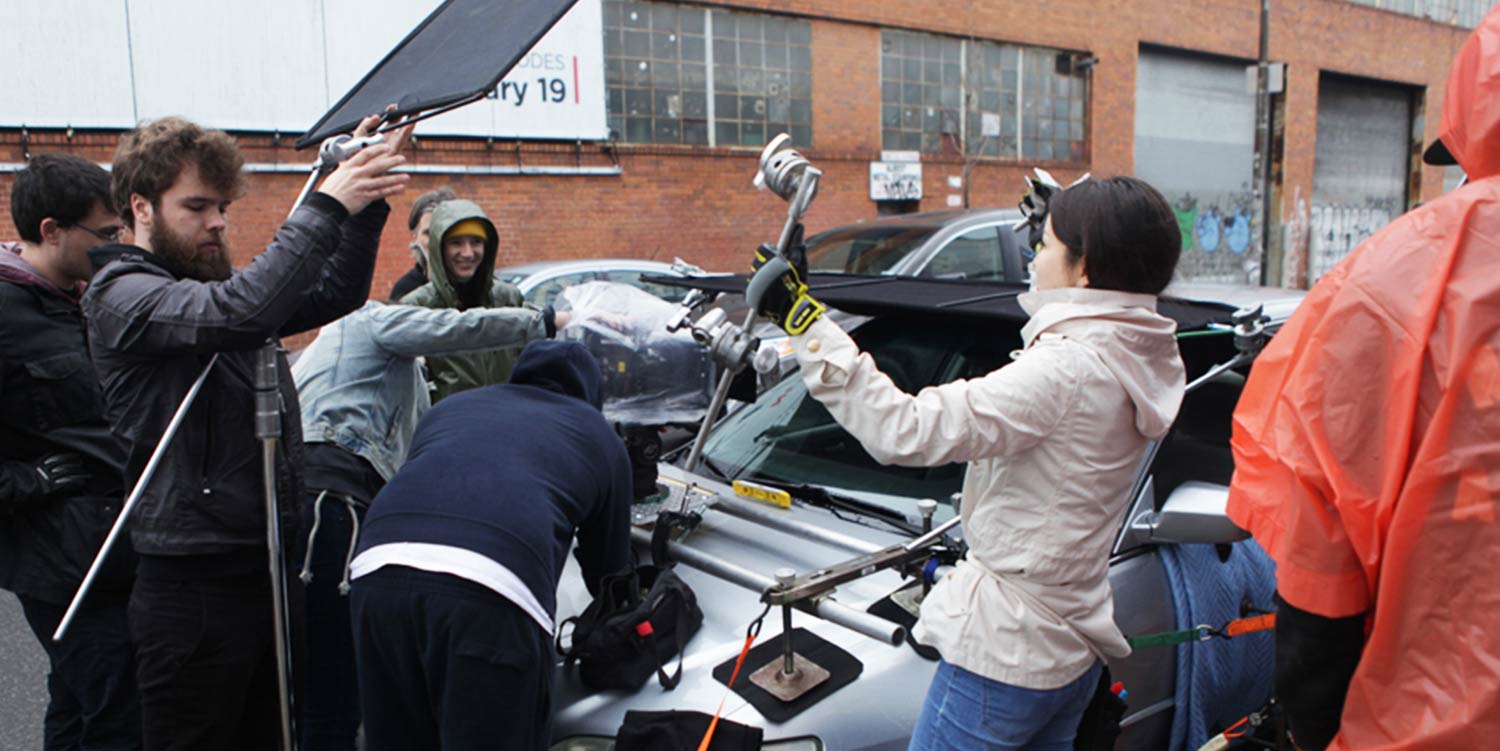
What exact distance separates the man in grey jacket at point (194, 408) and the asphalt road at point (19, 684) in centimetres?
197

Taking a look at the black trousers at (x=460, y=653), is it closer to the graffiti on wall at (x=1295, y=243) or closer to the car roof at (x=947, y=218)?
the car roof at (x=947, y=218)

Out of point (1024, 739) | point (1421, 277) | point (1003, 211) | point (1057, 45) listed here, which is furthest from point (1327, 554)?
point (1057, 45)

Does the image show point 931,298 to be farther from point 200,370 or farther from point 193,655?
point 193,655

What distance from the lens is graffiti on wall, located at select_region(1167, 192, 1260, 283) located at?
21.0 m

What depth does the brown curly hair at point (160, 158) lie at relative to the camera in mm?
2254

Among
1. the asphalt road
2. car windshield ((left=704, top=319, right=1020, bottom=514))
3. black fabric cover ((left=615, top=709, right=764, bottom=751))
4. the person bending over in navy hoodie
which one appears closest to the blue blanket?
car windshield ((left=704, top=319, right=1020, bottom=514))

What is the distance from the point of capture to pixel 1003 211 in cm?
793

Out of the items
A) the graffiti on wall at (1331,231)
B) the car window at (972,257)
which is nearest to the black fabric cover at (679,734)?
the car window at (972,257)

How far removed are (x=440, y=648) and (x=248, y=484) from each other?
68 centimetres

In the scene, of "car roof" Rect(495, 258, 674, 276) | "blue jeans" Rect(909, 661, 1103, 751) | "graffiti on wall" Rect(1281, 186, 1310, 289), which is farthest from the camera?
"graffiti on wall" Rect(1281, 186, 1310, 289)

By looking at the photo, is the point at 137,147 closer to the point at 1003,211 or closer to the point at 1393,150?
the point at 1003,211

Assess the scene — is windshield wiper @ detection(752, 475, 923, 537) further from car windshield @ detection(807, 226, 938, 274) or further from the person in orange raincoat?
car windshield @ detection(807, 226, 938, 274)

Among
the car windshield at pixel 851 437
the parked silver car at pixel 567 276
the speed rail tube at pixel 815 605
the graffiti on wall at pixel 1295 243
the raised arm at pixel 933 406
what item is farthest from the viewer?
the graffiti on wall at pixel 1295 243

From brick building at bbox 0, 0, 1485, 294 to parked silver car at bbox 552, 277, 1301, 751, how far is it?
11099 millimetres
